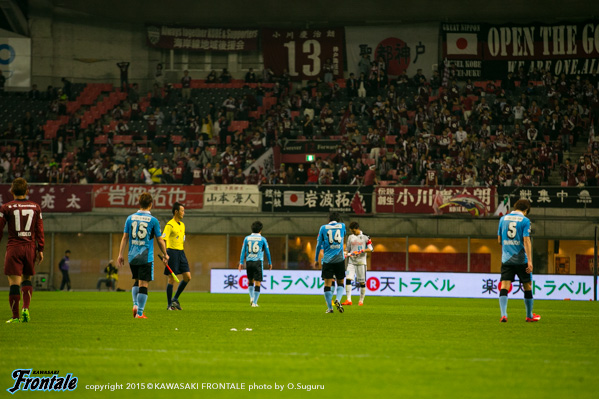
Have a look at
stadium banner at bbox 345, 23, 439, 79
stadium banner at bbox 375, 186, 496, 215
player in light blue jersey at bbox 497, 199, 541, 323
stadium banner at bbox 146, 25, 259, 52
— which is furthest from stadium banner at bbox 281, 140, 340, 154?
player in light blue jersey at bbox 497, 199, 541, 323

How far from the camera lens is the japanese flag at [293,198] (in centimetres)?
3550

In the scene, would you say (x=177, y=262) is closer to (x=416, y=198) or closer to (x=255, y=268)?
(x=255, y=268)

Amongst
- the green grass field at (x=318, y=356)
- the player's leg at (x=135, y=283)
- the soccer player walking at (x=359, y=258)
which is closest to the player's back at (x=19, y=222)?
the green grass field at (x=318, y=356)

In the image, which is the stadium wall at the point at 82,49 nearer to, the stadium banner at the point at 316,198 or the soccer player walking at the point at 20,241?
the stadium banner at the point at 316,198

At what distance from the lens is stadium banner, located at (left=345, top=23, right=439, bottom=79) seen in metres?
47.6

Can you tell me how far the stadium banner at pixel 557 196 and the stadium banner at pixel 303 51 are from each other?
17.2 m

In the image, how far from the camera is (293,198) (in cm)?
3556

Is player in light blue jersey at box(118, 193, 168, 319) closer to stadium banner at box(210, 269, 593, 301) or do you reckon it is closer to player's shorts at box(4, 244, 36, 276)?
player's shorts at box(4, 244, 36, 276)

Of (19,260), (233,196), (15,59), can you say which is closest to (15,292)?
(19,260)

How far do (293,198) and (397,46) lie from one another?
16.4m

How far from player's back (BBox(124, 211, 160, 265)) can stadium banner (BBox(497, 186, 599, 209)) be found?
21.7 metres

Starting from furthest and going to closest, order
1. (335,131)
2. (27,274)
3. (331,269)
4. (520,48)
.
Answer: (520,48) < (335,131) < (331,269) < (27,274)

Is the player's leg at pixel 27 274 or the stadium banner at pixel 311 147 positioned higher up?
the stadium banner at pixel 311 147

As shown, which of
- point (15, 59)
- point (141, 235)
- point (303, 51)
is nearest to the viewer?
point (141, 235)
